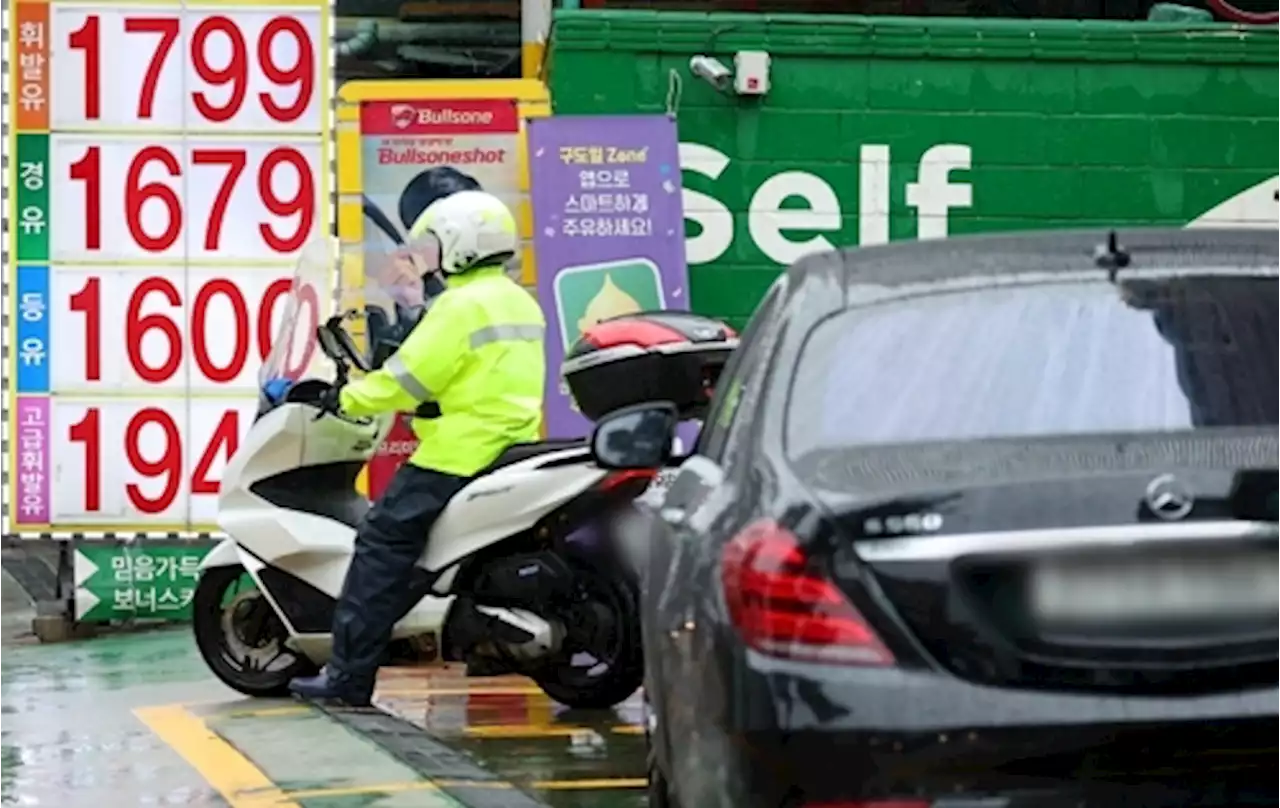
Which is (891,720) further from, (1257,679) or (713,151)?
(713,151)

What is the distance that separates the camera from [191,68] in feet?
36.0

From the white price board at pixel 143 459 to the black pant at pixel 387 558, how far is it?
3.55 meters

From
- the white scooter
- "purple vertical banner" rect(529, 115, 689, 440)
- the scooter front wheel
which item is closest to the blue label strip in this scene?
"purple vertical banner" rect(529, 115, 689, 440)

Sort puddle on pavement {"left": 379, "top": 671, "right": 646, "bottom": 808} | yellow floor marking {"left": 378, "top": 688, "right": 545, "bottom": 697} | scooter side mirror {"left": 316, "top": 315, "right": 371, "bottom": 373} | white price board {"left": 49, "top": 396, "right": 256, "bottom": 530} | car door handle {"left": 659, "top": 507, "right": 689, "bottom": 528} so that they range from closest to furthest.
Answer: car door handle {"left": 659, "top": 507, "right": 689, "bottom": 528}
puddle on pavement {"left": 379, "top": 671, "right": 646, "bottom": 808}
scooter side mirror {"left": 316, "top": 315, "right": 371, "bottom": 373}
yellow floor marking {"left": 378, "top": 688, "right": 545, "bottom": 697}
white price board {"left": 49, "top": 396, "right": 256, "bottom": 530}

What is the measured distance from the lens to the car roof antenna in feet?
14.7

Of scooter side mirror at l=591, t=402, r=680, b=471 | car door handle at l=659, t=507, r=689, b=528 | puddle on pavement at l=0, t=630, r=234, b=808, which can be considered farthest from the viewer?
puddle on pavement at l=0, t=630, r=234, b=808

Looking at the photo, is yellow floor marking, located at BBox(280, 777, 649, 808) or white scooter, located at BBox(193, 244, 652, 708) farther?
white scooter, located at BBox(193, 244, 652, 708)

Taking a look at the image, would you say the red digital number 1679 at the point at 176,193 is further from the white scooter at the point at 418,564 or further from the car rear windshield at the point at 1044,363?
the car rear windshield at the point at 1044,363

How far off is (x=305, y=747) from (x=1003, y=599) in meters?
3.73

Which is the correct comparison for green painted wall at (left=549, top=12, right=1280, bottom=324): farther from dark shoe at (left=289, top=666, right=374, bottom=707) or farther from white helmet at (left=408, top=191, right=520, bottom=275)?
dark shoe at (left=289, top=666, right=374, bottom=707)

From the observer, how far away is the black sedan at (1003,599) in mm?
3705

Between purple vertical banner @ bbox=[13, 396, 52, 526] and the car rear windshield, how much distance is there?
7.31 metres

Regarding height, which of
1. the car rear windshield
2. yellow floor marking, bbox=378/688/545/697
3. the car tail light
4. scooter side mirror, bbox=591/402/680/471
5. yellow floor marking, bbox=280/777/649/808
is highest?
the car rear windshield

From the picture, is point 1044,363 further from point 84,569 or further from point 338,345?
point 84,569
